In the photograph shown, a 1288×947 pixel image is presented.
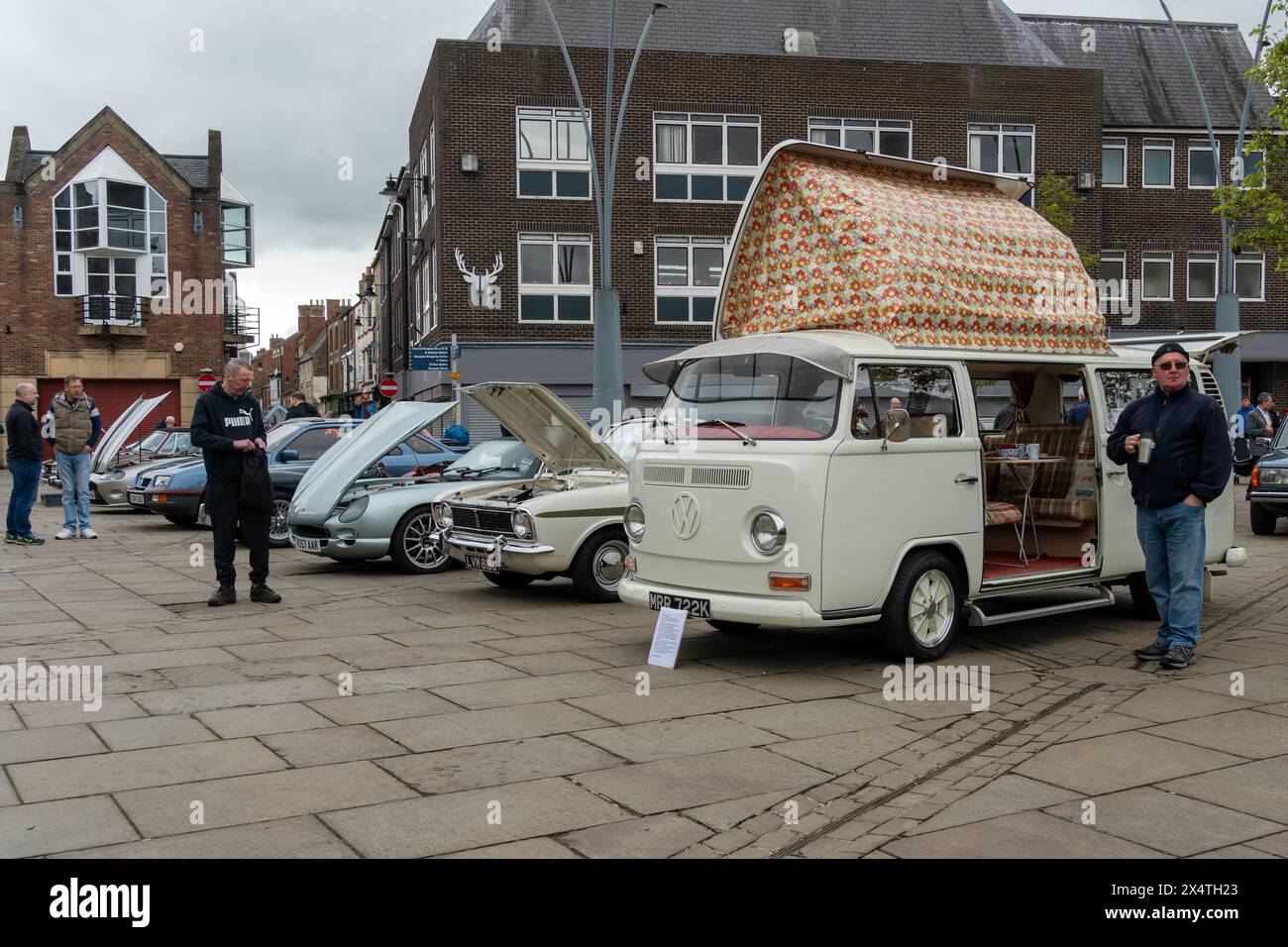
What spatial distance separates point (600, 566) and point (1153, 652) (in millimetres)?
4556

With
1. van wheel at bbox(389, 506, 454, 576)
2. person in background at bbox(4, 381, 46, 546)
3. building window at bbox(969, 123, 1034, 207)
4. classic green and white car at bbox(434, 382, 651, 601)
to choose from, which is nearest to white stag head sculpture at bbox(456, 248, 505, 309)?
building window at bbox(969, 123, 1034, 207)

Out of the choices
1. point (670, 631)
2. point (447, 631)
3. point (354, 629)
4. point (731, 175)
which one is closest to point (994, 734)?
point (670, 631)

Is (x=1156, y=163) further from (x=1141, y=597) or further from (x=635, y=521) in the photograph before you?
(x=635, y=521)

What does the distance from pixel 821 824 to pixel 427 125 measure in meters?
34.1

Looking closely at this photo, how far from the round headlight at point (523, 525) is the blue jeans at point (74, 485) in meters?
8.66

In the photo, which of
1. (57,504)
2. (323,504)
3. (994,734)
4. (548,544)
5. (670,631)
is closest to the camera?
(994,734)

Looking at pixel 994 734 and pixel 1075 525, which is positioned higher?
pixel 1075 525

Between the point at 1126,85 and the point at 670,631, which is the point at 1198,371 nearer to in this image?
the point at 670,631

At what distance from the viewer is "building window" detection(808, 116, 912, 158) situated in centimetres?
3372

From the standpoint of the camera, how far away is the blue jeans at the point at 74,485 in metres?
16.0

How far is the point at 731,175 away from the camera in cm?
3338

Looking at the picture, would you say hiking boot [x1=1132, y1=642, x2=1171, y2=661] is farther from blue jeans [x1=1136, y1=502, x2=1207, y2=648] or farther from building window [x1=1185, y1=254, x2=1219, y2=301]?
building window [x1=1185, y1=254, x2=1219, y2=301]

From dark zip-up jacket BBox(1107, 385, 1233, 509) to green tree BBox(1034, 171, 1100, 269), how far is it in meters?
24.6

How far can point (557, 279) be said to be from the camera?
1292 inches
